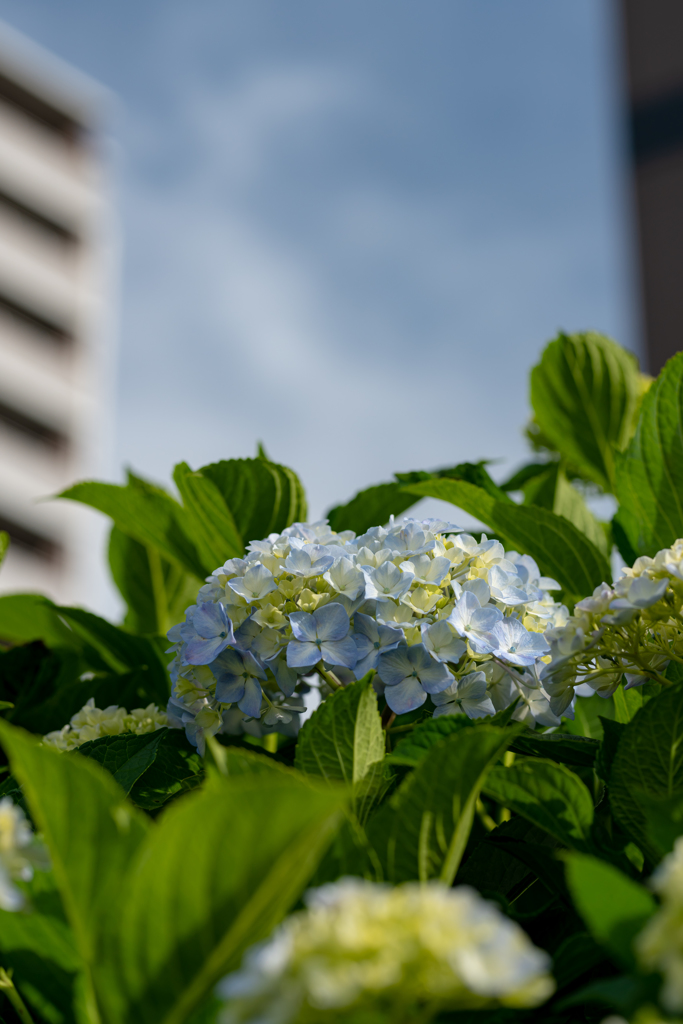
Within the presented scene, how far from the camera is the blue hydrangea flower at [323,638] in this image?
73 centimetres

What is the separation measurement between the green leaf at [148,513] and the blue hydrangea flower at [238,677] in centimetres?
35

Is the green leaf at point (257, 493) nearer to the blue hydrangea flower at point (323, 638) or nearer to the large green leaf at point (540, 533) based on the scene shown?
the large green leaf at point (540, 533)

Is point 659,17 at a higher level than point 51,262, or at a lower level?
lower

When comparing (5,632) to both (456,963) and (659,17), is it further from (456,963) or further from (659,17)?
(659,17)

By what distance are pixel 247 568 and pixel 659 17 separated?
12921 mm

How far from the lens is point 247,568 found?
0.78 metres

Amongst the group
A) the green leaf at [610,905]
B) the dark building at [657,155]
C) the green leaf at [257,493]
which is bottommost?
the green leaf at [610,905]

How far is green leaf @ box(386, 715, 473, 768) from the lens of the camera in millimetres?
578

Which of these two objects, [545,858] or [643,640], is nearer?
[545,858]

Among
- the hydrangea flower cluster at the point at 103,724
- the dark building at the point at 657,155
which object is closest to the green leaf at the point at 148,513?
the hydrangea flower cluster at the point at 103,724

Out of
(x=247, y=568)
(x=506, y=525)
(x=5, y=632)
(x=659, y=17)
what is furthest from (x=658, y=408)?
(x=659, y=17)

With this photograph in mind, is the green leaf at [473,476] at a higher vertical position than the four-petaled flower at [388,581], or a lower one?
higher

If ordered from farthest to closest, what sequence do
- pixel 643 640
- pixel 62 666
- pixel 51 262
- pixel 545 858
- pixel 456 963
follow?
pixel 51 262 < pixel 62 666 < pixel 643 640 < pixel 545 858 < pixel 456 963

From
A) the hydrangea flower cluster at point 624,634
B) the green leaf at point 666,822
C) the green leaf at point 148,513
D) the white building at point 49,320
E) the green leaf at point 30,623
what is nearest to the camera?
the green leaf at point 666,822
